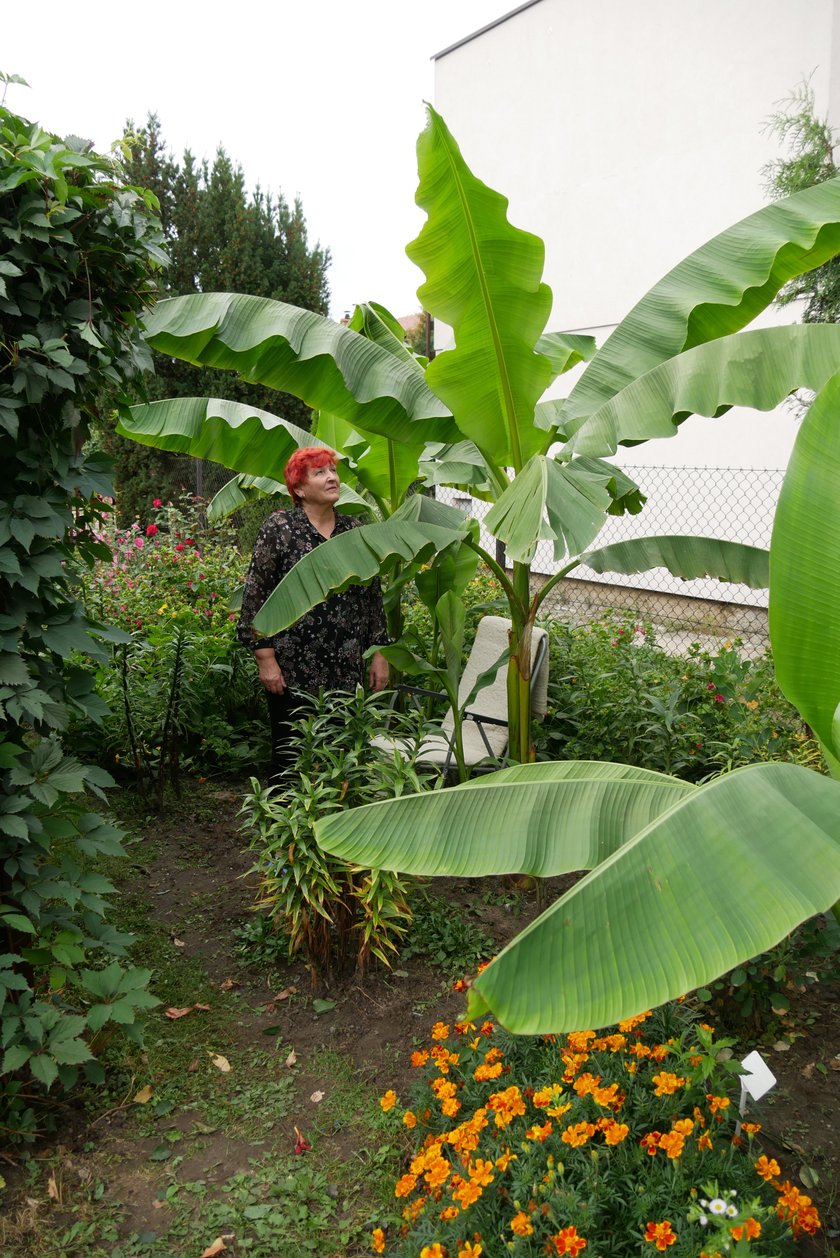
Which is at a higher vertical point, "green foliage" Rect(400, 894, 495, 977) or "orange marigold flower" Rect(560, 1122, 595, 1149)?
"orange marigold flower" Rect(560, 1122, 595, 1149)

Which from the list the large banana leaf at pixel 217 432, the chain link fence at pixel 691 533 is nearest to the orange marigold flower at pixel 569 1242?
the large banana leaf at pixel 217 432

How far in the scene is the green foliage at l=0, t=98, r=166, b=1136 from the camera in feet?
7.48

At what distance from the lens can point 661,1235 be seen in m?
1.69

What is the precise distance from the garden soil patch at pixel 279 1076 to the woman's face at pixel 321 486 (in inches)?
72.6

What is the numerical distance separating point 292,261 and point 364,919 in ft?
46.8

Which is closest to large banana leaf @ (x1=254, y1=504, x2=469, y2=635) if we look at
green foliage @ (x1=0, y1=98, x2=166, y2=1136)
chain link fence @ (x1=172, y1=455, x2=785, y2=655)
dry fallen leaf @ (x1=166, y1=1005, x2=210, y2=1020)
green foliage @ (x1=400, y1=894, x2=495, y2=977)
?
green foliage @ (x1=0, y1=98, x2=166, y2=1136)

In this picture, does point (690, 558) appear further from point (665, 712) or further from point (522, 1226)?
point (522, 1226)

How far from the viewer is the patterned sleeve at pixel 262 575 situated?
13.4 feet

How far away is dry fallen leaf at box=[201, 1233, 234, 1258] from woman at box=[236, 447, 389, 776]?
6.44 feet

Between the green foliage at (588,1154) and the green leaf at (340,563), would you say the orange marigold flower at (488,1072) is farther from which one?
the green leaf at (340,563)

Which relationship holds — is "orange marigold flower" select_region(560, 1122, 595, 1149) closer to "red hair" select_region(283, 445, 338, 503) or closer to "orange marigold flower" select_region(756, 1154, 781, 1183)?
"orange marigold flower" select_region(756, 1154, 781, 1183)

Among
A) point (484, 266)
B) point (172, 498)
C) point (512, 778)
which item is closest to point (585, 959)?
point (512, 778)

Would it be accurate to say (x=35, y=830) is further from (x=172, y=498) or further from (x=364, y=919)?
(x=172, y=498)

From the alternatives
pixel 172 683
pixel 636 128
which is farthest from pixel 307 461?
pixel 636 128
